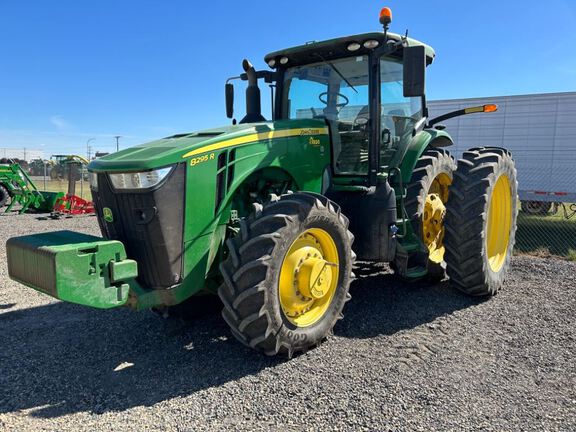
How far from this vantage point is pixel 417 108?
5.27 meters

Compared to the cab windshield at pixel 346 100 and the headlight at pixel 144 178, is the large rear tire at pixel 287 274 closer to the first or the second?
the headlight at pixel 144 178

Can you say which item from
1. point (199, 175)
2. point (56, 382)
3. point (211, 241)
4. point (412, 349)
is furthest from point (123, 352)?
point (412, 349)

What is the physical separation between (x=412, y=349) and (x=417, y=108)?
2.78m

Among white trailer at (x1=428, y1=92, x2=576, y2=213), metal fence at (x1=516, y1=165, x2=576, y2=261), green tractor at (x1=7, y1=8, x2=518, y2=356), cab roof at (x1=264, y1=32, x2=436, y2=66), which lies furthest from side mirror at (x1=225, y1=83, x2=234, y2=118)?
white trailer at (x1=428, y1=92, x2=576, y2=213)

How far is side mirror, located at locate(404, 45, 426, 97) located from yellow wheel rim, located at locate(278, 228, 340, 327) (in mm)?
1384

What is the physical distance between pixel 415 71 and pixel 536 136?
8.43 m

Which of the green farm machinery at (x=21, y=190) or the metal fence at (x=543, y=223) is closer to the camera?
the metal fence at (x=543, y=223)

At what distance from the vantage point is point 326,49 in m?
4.56

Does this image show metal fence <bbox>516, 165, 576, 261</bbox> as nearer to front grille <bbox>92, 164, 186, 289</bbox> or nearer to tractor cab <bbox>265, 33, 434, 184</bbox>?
tractor cab <bbox>265, 33, 434, 184</bbox>

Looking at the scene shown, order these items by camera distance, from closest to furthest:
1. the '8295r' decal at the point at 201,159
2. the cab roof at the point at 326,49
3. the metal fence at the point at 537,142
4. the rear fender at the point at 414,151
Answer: the '8295r' decal at the point at 201,159
the cab roof at the point at 326,49
the rear fender at the point at 414,151
the metal fence at the point at 537,142

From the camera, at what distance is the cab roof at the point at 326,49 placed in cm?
432

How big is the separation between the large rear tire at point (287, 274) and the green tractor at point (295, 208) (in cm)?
1

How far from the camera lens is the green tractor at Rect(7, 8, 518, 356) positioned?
3.21 meters

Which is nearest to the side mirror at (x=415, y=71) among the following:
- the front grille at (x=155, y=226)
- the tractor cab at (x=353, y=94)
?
the tractor cab at (x=353, y=94)
